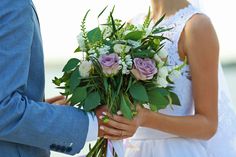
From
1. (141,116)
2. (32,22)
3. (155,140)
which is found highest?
(32,22)

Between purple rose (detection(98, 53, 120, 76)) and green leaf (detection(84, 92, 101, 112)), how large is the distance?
0.10 m

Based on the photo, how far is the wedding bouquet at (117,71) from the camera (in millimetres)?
2217

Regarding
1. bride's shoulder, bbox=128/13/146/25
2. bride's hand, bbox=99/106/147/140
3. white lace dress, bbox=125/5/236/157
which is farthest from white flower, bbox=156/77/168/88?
bride's shoulder, bbox=128/13/146/25

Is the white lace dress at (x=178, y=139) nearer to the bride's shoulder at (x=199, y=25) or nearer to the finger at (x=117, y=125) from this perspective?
the bride's shoulder at (x=199, y=25)

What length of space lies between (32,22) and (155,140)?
90 cm

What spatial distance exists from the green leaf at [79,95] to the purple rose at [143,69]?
20cm

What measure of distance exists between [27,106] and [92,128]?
0.26m

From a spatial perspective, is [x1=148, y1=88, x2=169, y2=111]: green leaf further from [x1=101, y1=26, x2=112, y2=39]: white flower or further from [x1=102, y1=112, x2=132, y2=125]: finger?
[x1=101, y1=26, x2=112, y2=39]: white flower

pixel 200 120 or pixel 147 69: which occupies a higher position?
pixel 147 69

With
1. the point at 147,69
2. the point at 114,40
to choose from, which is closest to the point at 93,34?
the point at 114,40

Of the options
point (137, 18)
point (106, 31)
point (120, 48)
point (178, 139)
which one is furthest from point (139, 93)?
point (137, 18)

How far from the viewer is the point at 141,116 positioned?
232 centimetres

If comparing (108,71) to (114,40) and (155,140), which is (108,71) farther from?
(155,140)

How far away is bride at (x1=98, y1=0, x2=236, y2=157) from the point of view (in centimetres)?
257
